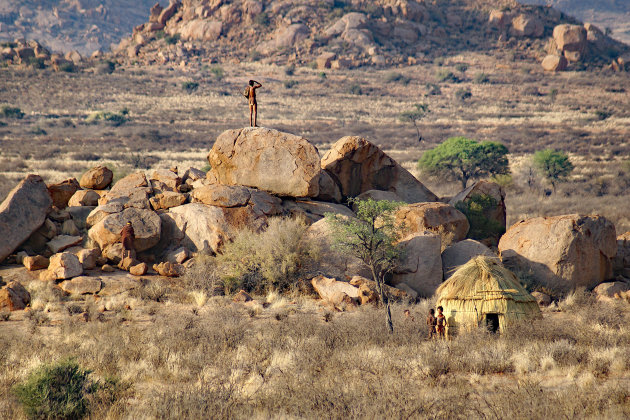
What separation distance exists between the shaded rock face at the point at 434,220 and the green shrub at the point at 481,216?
1879mm

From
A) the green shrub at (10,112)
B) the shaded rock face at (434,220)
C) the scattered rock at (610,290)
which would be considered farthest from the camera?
the green shrub at (10,112)

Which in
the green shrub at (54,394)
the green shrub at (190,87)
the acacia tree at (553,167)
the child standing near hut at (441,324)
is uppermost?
the green shrub at (190,87)

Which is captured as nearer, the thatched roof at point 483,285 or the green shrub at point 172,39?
the thatched roof at point 483,285

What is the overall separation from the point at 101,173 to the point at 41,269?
5.95 metres

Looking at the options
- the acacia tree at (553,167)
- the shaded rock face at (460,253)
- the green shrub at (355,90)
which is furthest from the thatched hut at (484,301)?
the green shrub at (355,90)

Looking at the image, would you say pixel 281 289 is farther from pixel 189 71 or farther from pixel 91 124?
pixel 189 71

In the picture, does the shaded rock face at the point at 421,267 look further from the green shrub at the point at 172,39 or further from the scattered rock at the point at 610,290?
the green shrub at the point at 172,39

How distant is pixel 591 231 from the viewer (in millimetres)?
17828

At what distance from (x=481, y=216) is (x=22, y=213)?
16.0 m

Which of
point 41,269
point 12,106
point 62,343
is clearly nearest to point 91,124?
point 12,106

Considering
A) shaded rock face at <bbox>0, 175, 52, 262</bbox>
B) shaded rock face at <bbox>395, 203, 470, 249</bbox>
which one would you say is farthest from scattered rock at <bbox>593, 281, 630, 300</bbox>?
shaded rock face at <bbox>0, 175, 52, 262</bbox>

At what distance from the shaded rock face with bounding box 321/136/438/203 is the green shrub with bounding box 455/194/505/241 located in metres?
1.59

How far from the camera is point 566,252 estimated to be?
1748 centimetres

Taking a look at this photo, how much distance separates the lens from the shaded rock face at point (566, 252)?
1748cm
